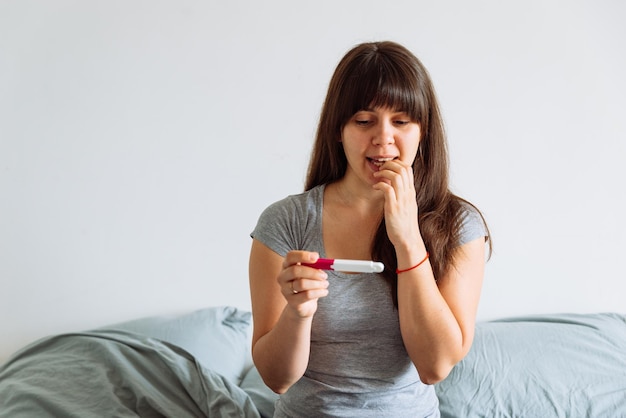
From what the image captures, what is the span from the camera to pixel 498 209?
6.66 feet

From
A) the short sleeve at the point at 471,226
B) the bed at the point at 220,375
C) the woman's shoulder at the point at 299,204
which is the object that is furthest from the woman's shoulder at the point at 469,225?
the bed at the point at 220,375

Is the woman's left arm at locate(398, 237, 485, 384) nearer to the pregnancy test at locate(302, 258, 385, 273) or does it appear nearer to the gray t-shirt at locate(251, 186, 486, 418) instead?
the gray t-shirt at locate(251, 186, 486, 418)

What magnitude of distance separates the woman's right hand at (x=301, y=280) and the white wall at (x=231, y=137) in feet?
3.25

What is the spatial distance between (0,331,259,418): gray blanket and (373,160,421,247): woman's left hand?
60 centimetres

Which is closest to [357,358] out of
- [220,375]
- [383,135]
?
[383,135]

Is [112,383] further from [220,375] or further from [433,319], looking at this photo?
[433,319]

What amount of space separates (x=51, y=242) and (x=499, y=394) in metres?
1.25

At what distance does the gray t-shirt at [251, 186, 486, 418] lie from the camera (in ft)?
3.92

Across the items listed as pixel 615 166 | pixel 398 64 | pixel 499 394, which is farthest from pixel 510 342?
pixel 398 64

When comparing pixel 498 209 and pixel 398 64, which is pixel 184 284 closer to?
pixel 498 209

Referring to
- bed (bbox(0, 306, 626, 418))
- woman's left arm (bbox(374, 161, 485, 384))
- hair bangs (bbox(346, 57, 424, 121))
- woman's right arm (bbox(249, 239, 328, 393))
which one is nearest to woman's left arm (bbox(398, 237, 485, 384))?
woman's left arm (bbox(374, 161, 485, 384))

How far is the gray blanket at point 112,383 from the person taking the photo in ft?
4.97

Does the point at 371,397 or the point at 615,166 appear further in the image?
the point at 615,166

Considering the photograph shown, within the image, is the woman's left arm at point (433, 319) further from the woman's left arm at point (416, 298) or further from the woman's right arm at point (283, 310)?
the woman's right arm at point (283, 310)
